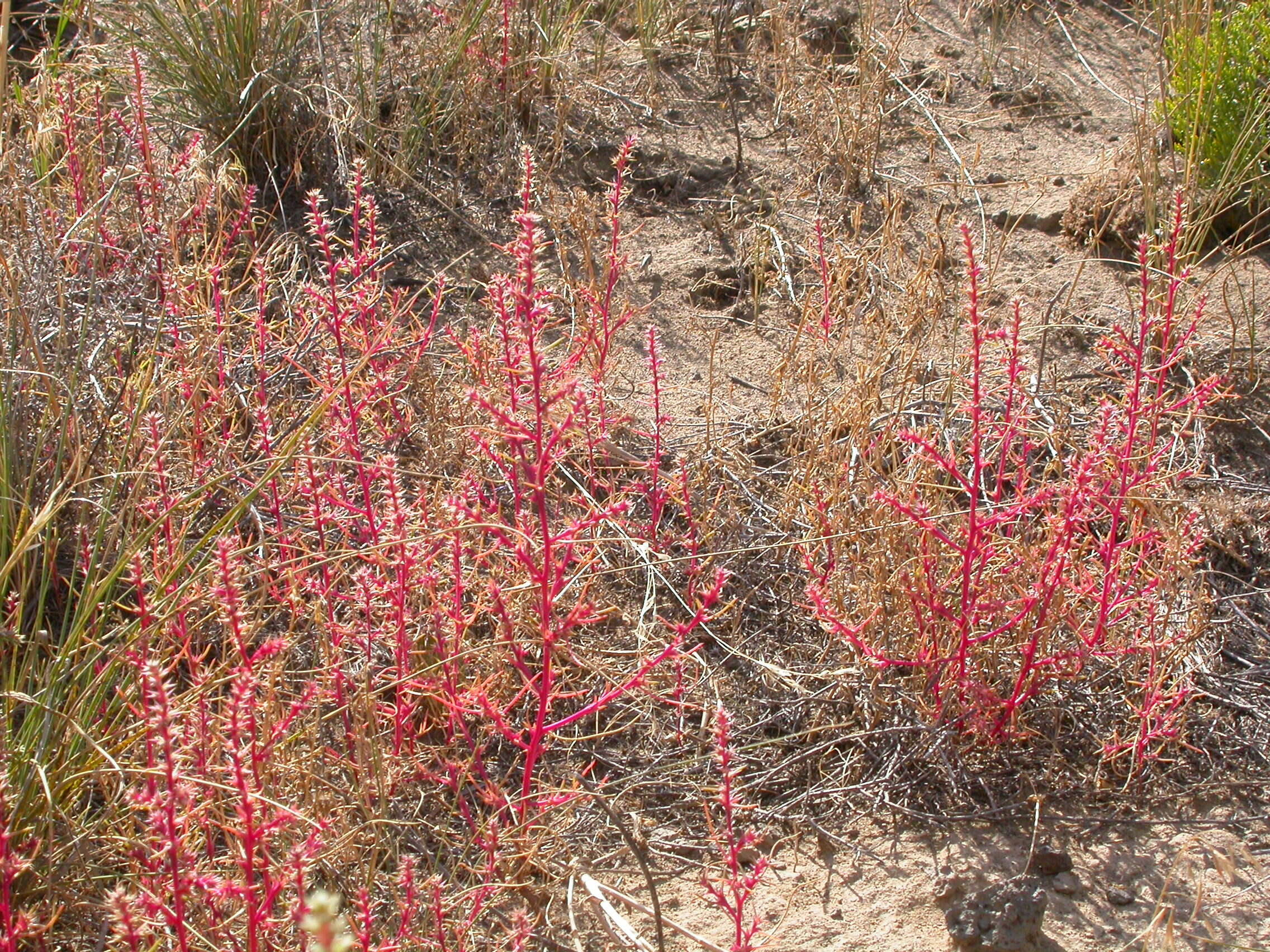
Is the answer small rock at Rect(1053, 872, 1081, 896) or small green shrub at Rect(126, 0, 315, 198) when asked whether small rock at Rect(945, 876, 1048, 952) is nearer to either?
small rock at Rect(1053, 872, 1081, 896)

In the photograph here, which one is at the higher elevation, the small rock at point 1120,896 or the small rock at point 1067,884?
the small rock at point 1067,884

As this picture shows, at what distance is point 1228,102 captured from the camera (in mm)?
3654

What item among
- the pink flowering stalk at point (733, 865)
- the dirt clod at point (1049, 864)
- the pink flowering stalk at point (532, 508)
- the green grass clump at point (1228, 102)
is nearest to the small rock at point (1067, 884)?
the dirt clod at point (1049, 864)

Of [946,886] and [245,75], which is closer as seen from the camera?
[946,886]

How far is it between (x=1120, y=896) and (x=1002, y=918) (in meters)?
0.32

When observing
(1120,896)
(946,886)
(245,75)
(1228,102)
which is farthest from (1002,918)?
(245,75)

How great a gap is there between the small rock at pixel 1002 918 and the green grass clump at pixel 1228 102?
2221 mm

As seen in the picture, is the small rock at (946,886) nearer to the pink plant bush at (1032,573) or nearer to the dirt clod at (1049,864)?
the dirt clod at (1049,864)

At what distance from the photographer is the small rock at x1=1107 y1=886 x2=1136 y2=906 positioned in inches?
89.5

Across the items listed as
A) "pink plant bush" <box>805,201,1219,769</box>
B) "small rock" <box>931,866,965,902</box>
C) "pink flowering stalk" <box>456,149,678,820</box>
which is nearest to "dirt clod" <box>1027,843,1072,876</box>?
"small rock" <box>931,866,965,902</box>

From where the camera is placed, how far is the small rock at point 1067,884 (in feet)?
7.50

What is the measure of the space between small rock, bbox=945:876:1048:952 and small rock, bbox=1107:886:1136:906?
22cm

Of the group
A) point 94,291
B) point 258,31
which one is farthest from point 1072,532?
point 258,31

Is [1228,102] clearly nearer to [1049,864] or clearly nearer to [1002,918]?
[1049,864]
